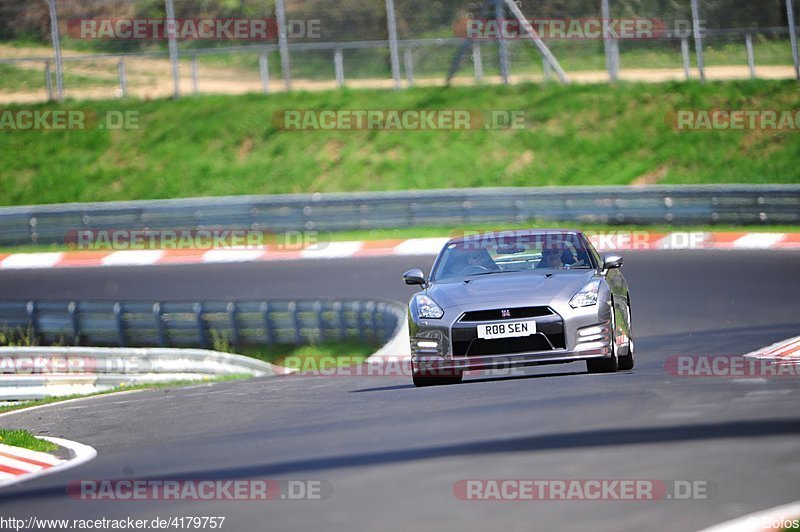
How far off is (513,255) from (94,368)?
7286 mm

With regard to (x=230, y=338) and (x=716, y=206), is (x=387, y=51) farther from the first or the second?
(x=230, y=338)

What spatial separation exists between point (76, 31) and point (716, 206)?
17454 millimetres

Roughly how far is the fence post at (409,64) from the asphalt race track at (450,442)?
695 inches

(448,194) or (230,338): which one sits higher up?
(448,194)

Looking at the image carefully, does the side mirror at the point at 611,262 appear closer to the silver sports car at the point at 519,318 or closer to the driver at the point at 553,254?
the silver sports car at the point at 519,318

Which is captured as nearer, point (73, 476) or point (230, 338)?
point (73, 476)

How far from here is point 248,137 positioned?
3375 centimetres

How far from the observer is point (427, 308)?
10953mm

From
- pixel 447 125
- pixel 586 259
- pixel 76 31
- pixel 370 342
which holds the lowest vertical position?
pixel 370 342

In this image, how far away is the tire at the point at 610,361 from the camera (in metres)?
11.0

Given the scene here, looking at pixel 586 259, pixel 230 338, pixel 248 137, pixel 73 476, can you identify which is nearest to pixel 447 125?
pixel 248 137
